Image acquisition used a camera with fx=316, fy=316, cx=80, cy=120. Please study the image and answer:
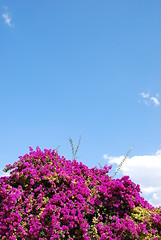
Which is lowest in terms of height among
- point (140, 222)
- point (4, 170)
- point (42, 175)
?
point (140, 222)

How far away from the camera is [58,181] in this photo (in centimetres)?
692

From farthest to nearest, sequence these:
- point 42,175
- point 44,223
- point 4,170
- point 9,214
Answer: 1. point 4,170
2. point 42,175
3. point 9,214
4. point 44,223

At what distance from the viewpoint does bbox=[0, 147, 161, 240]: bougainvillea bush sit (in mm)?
6195

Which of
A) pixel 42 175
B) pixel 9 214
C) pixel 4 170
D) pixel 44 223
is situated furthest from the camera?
pixel 4 170

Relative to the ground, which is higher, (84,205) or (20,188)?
(20,188)

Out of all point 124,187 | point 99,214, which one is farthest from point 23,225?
point 124,187

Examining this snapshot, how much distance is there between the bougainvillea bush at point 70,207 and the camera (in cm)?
620

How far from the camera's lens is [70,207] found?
21.1ft

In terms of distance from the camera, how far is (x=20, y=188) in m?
7.15

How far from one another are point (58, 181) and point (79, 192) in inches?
20.5

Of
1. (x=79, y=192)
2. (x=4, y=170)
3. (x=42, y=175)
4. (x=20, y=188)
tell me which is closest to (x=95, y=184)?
(x=79, y=192)

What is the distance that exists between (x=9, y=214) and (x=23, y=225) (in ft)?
1.55

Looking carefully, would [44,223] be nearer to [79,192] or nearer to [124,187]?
[79,192]

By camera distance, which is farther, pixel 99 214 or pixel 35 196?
pixel 35 196
